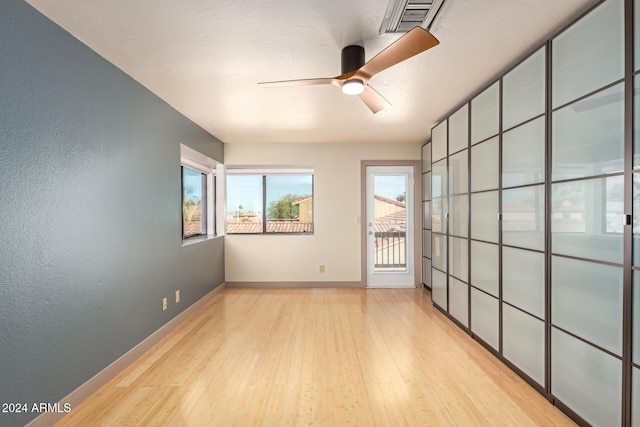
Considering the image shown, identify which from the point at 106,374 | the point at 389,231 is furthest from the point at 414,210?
the point at 106,374

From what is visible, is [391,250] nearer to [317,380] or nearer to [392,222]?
[392,222]

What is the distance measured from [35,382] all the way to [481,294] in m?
3.38

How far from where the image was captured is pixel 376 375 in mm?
2393

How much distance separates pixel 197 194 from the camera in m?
4.75

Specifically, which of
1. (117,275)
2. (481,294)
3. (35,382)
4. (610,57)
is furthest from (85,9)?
(481,294)

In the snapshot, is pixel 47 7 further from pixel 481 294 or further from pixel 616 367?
pixel 481 294

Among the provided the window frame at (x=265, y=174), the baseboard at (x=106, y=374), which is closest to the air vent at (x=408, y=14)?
the baseboard at (x=106, y=374)

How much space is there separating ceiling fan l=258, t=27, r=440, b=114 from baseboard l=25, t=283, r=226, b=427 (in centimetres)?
239

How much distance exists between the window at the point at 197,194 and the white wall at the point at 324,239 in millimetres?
522

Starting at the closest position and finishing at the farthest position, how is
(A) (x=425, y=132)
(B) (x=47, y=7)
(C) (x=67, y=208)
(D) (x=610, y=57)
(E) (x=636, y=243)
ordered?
(E) (x=636, y=243)
(D) (x=610, y=57)
(B) (x=47, y=7)
(C) (x=67, y=208)
(A) (x=425, y=132)

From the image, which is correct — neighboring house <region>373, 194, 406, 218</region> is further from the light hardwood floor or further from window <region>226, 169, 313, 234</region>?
the light hardwood floor

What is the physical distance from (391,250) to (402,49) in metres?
3.99

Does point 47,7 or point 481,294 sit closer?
point 47,7

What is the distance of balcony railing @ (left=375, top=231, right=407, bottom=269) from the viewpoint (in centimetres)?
528
